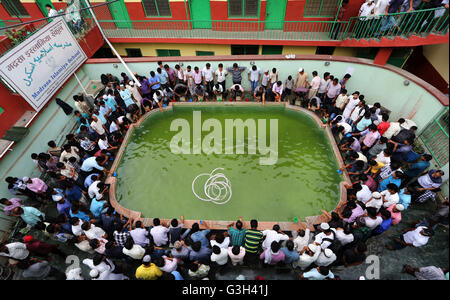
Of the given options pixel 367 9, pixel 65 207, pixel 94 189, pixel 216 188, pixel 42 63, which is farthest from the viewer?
pixel 367 9

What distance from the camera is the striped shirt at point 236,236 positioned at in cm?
605

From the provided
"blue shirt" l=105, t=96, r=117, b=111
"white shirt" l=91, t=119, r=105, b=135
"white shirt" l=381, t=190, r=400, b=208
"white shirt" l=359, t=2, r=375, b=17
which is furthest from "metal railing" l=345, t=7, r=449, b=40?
"white shirt" l=91, t=119, r=105, b=135

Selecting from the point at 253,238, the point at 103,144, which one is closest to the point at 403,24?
→ the point at 253,238

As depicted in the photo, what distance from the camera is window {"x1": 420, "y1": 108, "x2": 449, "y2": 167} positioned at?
741 cm

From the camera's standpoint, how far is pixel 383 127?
26.9 ft

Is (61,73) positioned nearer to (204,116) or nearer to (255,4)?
(204,116)

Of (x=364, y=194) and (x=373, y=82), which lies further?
(x=373, y=82)

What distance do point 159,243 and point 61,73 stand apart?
9.22m

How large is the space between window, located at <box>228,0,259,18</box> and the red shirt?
9282 mm

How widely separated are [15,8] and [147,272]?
18.6m

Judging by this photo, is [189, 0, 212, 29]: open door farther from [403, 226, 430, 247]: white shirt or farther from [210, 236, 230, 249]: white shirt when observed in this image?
[403, 226, 430, 247]: white shirt

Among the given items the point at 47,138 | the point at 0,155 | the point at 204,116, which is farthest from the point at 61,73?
the point at 204,116

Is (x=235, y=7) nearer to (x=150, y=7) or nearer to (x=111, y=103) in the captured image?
(x=150, y=7)

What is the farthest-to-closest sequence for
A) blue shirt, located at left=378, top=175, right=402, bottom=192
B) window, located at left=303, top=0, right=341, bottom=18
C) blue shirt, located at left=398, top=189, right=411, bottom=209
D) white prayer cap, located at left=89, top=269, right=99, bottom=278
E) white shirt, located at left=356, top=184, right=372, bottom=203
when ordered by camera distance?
window, located at left=303, top=0, right=341, bottom=18
blue shirt, located at left=378, top=175, right=402, bottom=192
white shirt, located at left=356, top=184, right=372, bottom=203
blue shirt, located at left=398, top=189, right=411, bottom=209
white prayer cap, located at left=89, top=269, right=99, bottom=278
